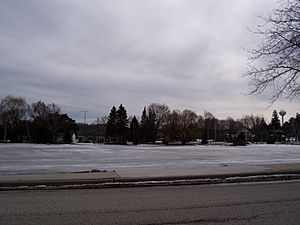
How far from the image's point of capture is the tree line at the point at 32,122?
11588 centimetres

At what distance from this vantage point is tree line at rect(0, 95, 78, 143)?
11588 centimetres

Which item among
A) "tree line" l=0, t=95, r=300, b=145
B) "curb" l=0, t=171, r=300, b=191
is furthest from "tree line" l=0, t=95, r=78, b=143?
"curb" l=0, t=171, r=300, b=191

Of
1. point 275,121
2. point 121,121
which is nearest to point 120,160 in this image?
point 121,121

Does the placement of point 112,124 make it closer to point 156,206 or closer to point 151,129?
point 151,129

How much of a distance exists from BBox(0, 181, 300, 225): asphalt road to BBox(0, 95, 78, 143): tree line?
100m

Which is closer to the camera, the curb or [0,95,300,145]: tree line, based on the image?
the curb

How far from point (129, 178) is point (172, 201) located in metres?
4.74

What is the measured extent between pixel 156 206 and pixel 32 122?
117130mm

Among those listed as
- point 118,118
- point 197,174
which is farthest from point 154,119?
point 197,174

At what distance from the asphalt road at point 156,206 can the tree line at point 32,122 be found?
100 meters

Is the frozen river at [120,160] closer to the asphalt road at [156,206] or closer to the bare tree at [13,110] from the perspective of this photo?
the asphalt road at [156,206]

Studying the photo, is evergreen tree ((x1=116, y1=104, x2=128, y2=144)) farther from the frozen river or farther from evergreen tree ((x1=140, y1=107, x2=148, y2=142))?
the frozen river

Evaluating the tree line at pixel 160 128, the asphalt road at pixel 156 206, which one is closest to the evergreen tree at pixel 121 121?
the tree line at pixel 160 128

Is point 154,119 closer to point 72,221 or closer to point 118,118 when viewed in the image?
point 118,118
